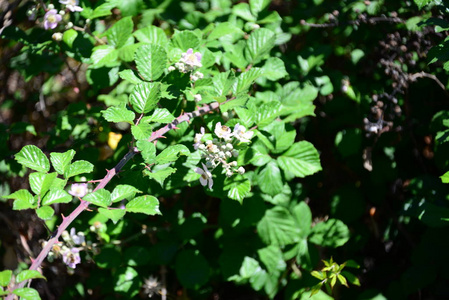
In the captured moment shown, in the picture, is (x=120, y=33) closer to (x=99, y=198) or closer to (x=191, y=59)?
(x=191, y=59)

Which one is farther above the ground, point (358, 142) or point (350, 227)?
point (358, 142)

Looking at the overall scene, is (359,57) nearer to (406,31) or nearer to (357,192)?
(406,31)

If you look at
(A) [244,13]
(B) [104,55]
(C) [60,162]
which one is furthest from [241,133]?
(A) [244,13]

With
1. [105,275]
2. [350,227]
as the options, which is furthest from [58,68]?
[350,227]

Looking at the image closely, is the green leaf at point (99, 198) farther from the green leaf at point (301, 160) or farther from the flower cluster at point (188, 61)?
the green leaf at point (301, 160)

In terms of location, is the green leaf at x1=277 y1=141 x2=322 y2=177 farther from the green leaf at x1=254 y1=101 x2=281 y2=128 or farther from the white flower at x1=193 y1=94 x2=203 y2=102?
the white flower at x1=193 y1=94 x2=203 y2=102
